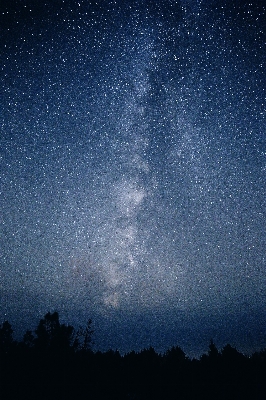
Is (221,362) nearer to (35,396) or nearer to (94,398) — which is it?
(94,398)

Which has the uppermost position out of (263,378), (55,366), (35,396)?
(263,378)

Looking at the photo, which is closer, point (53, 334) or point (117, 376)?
point (117, 376)

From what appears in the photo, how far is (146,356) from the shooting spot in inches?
1683

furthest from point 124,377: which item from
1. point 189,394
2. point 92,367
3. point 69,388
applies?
point 69,388

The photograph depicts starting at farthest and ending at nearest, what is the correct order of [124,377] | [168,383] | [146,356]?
1. [146,356]
2. [124,377]
3. [168,383]

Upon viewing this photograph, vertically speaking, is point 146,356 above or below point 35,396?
above

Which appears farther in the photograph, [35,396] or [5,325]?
[5,325]

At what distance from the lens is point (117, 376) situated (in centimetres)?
3491

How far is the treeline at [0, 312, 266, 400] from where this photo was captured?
82.5 ft

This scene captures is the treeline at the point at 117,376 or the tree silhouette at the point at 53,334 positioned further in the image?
the tree silhouette at the point at 53,334

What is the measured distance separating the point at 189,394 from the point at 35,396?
1693 centimetres

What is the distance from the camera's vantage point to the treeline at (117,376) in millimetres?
25156

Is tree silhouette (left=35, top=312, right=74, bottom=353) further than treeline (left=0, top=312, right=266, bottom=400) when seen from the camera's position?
Yes

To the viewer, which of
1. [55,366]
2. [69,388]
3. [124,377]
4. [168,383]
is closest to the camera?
[69,388]
